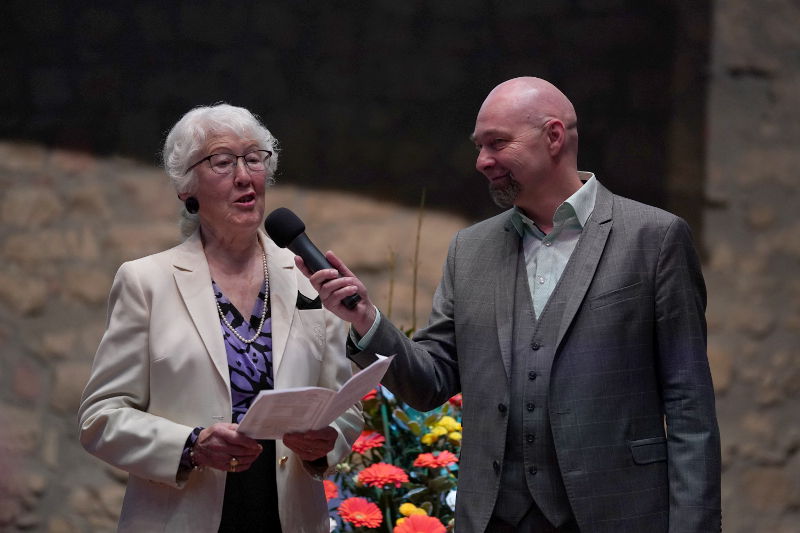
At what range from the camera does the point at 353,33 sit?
174 inches

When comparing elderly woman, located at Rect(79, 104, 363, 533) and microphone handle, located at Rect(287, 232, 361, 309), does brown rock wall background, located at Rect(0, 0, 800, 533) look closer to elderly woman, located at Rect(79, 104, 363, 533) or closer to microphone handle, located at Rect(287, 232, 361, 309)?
elderly woman, located at Rect(79, 104, 363, 533)

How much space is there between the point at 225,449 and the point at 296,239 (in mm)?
458

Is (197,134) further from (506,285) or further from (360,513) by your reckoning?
(360,513)

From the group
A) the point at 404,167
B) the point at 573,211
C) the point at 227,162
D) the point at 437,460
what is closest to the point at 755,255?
the point at 404,167

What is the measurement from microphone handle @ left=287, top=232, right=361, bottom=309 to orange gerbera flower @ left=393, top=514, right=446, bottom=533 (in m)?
0.69

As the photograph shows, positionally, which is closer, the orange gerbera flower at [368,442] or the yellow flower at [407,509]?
the yellow flower at [407,509]

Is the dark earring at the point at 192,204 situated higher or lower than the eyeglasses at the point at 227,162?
lower

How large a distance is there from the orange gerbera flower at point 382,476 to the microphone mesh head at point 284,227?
74 cm

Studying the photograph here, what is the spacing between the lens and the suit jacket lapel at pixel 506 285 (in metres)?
2.29

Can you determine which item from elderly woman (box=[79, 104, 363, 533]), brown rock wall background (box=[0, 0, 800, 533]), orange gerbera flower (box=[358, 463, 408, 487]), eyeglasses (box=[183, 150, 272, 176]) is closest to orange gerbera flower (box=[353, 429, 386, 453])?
orange gerbera flower (box=[358, 463, 408, 487])

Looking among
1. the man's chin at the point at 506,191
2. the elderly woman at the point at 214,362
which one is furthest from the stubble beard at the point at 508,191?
the elderly woman at the point at 214,362

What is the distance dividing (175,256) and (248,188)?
9.0 inches

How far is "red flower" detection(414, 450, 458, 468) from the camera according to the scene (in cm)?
282

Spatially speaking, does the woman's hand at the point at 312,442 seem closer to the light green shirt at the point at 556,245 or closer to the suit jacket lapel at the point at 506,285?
the suit jacket lapel at the point at 506,285
